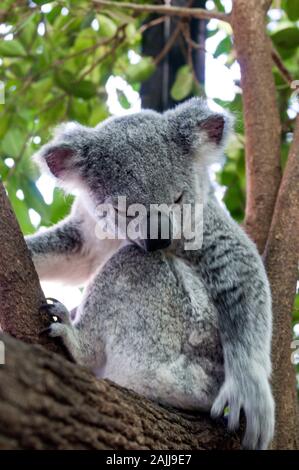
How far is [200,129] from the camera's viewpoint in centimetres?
319

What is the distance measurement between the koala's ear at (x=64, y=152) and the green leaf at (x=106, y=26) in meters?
1.30

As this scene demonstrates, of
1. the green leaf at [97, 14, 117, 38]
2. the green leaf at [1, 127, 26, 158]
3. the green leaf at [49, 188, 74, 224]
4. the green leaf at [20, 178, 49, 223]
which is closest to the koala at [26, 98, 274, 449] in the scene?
the green leaf at [20, 178, 49, 223]

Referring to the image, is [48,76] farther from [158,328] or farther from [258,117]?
[158,328]

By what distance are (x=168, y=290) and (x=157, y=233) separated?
0.90 ft

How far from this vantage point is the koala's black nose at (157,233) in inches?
103

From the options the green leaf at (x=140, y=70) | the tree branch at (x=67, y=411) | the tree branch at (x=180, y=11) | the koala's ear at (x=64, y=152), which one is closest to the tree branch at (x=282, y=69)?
the tree branch at (x=180, y=11)

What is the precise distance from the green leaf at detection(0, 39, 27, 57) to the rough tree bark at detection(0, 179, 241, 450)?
1.89 metres

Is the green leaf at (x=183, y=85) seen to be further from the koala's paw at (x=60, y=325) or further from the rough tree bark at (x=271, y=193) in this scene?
the koala's paw at (x=60, y=325)

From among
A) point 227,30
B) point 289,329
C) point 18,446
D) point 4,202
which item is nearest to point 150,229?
point 4,202

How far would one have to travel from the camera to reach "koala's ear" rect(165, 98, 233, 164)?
10.2 feet

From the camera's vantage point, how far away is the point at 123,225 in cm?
283

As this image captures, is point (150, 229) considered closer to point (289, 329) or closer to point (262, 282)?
point (262, 282)

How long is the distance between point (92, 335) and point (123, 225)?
1.57 feet

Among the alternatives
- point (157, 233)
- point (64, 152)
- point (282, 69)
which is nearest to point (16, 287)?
point (157, 233)
